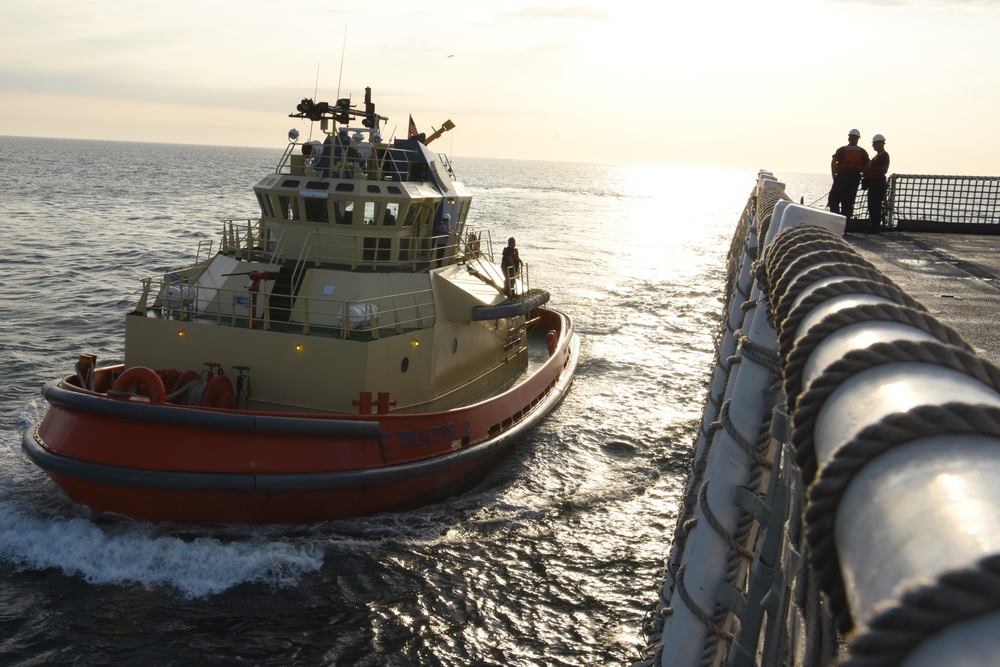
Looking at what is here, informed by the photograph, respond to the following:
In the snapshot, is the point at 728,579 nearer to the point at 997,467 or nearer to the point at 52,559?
the point at 997,467

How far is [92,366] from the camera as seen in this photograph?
1205 centimetres

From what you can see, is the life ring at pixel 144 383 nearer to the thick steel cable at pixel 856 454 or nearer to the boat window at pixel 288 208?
the boat window at pixel 288 208

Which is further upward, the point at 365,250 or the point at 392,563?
the point at 365,250

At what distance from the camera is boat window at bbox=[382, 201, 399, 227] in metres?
14.2

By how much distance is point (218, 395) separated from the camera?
11547 mm

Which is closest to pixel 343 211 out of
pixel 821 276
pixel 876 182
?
pixel 876 182

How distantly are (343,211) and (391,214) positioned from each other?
0.80 metres

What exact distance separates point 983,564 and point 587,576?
10.8 meters

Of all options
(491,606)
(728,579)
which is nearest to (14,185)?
(491,606)

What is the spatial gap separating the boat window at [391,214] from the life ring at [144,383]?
485cm

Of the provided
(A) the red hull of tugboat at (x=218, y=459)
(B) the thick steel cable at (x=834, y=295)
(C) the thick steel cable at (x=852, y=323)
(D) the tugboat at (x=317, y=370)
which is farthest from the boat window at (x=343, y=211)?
(C) the thick steel cable at (x=852, y=323)

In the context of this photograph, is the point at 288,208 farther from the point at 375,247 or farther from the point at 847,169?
the point at 847,169

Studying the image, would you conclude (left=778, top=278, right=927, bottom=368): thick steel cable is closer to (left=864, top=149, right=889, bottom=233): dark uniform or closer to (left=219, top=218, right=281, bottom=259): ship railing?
(left=219, top=218, right=281, bottom=259): ship railing

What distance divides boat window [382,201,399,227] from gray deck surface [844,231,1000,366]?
736cm
